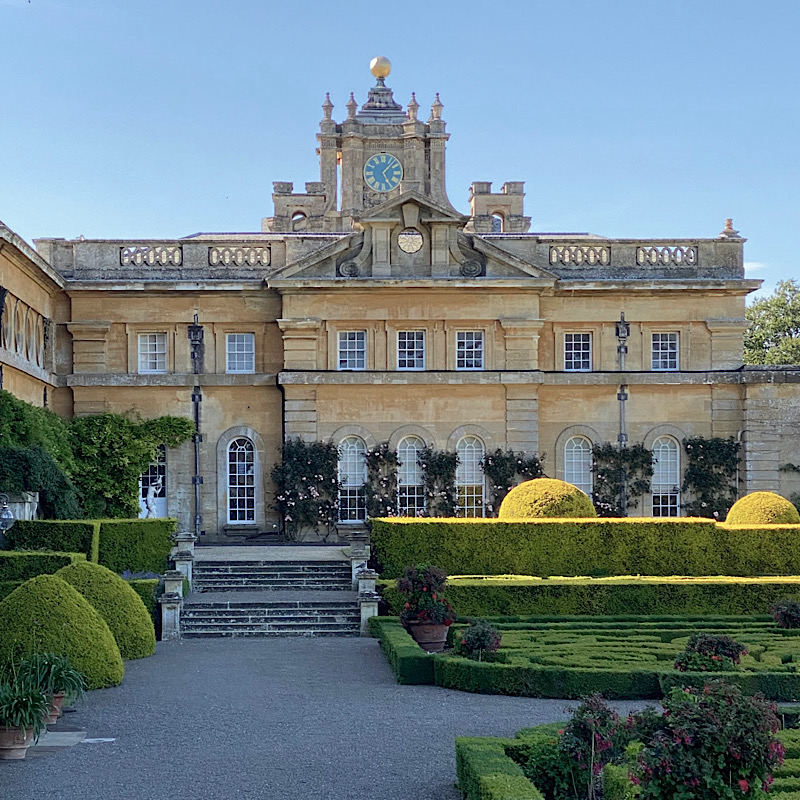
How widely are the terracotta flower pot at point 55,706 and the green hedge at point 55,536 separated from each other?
1001 cm

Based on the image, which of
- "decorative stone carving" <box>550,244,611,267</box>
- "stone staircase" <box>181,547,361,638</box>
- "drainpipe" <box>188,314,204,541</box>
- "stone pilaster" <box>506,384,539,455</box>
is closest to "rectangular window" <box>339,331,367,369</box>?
"drainpipe" <box>188,314,204,541</box>

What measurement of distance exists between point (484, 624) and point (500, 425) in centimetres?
1646

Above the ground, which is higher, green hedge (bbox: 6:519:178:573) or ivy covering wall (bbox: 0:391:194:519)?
ivy covering wall (bbox: 0:391:194:519)

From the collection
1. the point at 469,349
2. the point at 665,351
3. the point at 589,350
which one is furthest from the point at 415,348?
the point at 665,351

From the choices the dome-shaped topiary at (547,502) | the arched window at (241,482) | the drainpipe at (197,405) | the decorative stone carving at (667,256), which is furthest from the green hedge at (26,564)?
the decorative stone carving at (667,256)

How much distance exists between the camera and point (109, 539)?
24609 mm

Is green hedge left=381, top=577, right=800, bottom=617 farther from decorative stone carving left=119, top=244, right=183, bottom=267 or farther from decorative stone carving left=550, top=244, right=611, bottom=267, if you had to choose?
decorative stone carving left=119, top=244, right=183, bottom=267

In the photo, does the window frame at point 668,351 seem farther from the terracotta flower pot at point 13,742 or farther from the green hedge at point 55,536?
A: the terracotta flower pot at point 13,742

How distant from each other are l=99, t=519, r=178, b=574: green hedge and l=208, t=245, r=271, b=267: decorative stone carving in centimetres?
1020

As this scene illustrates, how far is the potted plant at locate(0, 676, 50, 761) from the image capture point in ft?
39.1

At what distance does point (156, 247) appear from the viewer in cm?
3428

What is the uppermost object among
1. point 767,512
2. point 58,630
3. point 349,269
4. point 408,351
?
point 349,269

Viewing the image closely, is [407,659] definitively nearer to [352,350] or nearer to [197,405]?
[352,350]

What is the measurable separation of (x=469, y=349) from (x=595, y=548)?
393 inches
